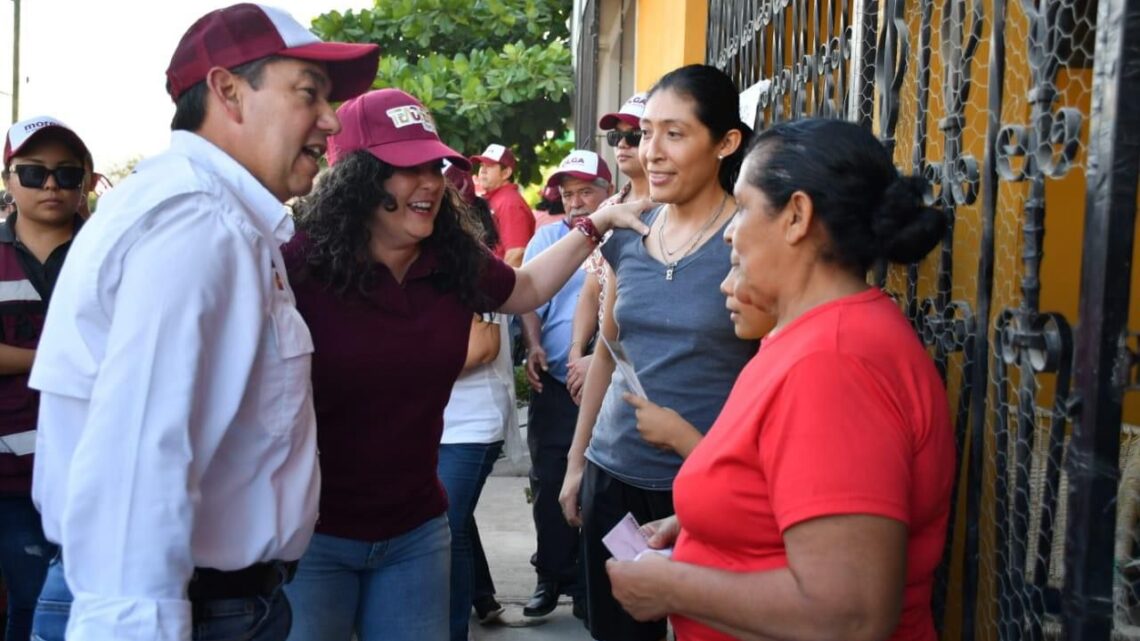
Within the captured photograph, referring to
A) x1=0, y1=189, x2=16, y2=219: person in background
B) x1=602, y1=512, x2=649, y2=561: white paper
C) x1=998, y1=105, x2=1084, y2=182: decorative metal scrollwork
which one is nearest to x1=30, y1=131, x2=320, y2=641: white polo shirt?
x1=602, y1=512, x2=649, y2=561: white paper

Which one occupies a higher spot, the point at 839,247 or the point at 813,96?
the point at 813,96

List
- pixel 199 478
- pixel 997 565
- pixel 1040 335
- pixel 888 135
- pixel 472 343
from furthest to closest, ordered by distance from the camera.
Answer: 1. pixel 472 343
2. pixel 888 135
3. pixel 997 565
4. pixel 199 478
5. pixel 1040 335

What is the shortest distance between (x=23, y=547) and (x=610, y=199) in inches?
97.0

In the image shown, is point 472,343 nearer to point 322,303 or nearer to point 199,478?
point 322,303

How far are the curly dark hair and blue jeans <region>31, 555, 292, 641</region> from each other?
2.91ft

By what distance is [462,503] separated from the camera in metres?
4.50

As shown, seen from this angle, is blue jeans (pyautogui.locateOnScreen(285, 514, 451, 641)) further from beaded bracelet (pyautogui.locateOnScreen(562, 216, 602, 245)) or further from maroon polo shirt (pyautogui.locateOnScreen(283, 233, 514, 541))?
beaded bracelet (pyautogui.locateOnScreen(562, 216, 602, 245))

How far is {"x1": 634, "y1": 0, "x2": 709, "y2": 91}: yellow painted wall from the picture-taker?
6.35 metres

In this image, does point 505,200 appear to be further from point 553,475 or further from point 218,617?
point 218,617

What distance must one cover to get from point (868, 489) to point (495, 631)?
4073 millimetres

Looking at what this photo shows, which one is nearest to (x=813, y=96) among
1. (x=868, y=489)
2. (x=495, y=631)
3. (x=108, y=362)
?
(x=868, y=489)

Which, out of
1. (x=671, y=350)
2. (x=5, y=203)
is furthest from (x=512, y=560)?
(x=671, y=350)

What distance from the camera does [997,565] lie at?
2.10 m

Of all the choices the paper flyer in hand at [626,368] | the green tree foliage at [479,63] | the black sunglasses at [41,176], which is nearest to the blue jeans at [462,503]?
the paper flyer in hand at [626,368]
